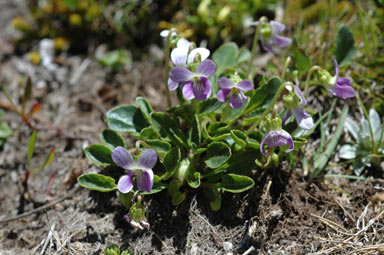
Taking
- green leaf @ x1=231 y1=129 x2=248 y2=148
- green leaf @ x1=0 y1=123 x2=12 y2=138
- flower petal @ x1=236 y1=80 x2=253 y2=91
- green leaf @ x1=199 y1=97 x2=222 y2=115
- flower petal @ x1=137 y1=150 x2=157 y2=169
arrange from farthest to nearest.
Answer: green leaf @ x1=0 y1=123 x2=12 y2=138 → green leaf @ x1=199 y1=97 x2=222 y2=115 → green leaf @ x1=231 y1=129 x2=248 y2=148 → flower petal @ x1=236 y1=80 x2=253 y2=91 → flower petal @ x1=137 y1=150 x2=157 y2=169

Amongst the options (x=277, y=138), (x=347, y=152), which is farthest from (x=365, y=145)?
(x=277, y=138)

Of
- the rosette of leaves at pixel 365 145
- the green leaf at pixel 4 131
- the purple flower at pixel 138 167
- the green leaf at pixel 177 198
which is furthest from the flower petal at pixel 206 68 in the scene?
the green leaf at pixel 4 131

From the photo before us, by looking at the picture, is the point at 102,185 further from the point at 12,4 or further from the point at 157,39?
the point at 12,4

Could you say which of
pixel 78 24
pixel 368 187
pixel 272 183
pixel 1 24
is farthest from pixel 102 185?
pixel 1 24

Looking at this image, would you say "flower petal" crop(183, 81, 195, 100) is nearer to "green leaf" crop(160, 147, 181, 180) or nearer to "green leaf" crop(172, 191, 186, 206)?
"green leaf" crop(160, 147, 181, 180)

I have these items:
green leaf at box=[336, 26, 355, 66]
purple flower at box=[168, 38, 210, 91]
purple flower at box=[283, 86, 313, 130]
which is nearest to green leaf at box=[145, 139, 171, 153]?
purple flower at box=[168, 38, 210, 91]

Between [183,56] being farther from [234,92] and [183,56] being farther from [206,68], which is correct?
[234,92]
